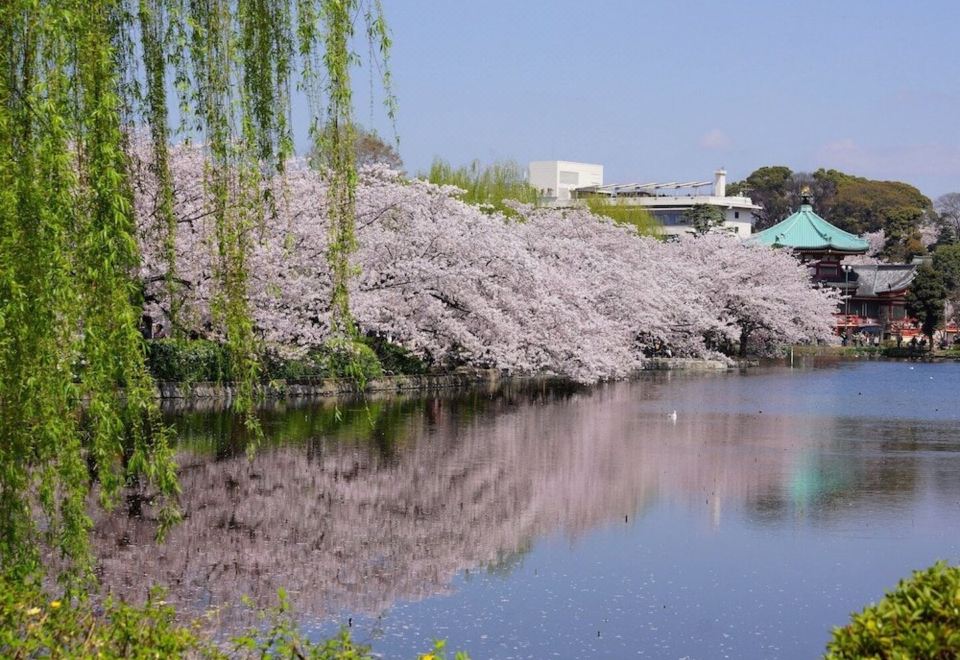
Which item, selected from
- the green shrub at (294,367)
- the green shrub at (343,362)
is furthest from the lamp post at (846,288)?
the green shrub at (294,367)

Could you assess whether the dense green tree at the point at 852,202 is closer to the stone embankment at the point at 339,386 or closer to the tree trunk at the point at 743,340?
the tree trunk at the point at 743,340

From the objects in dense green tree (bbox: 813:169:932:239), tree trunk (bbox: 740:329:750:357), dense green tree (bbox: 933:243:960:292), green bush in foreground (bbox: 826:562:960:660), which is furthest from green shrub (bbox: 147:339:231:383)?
dense green tree (bbox: 813:169:932:239)

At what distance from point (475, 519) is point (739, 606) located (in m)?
3.96

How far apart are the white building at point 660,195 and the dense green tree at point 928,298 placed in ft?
76.1

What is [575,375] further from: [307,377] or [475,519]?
[475,519]

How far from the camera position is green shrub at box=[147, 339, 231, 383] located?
25188 mm

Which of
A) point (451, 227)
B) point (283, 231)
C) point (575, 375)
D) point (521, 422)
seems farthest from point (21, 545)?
point (575, 375)

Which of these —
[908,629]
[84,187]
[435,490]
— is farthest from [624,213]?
[908,629]

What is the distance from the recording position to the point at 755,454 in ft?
64.7

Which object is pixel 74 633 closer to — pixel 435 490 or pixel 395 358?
pixel 435 490

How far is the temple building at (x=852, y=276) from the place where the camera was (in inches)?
2667

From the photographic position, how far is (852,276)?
68750mm

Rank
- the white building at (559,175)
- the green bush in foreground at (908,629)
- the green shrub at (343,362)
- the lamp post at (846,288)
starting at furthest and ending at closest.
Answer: the white building at (559,175)
the lamp post at (846,288)
the green shrub at (343,362)
the green bush in foreground at (908,629)

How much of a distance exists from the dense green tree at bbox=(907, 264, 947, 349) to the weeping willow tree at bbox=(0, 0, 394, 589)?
55304mm
